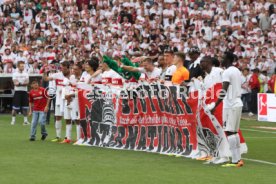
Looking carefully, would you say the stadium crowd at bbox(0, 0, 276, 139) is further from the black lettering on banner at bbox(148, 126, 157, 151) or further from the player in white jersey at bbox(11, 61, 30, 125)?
the black lettering on banner at bbox(148, 126, 157, 151)

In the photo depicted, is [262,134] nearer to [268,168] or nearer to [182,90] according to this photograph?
[182,90]

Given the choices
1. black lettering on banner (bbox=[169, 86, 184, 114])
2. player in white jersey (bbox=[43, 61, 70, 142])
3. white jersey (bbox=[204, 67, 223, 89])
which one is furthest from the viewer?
player in white jersey (bbox=[43, 61, 70, 142])

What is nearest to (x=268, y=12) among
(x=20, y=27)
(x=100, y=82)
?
Result: (x=20, y=27)

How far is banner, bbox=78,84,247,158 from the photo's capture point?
18.8 metres

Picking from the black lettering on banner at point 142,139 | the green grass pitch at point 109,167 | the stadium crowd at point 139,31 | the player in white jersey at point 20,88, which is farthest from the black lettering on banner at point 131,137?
the stadium crowd at point 139,31

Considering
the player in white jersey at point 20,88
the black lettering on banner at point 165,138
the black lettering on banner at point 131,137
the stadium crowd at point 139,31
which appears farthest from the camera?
the stadium crowd at point 139,31

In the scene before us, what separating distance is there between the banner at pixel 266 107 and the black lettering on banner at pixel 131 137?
1289 cm

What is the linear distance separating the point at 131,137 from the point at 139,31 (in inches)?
783

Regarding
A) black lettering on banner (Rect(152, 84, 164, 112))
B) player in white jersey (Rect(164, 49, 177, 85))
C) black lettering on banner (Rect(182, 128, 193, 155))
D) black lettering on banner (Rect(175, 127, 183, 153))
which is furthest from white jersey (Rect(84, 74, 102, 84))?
black lettering on banner (Rect(182, 128, 193, 155))

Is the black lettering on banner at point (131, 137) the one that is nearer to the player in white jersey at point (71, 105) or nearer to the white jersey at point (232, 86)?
the player in white jersey at point (71, 105)

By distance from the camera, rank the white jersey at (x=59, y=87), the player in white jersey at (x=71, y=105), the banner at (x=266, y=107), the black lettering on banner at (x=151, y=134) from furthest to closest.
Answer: the banner at (x=266, y=107) < the white jersey at (x=59, y=87) < the player in white jersey at (x=71, y=105) < the black lettering on banner at (x=151, y=134)

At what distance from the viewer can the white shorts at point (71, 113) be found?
78.5ft

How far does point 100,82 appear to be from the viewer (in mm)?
23547

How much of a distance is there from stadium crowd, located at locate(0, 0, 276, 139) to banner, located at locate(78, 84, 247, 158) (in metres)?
12.1
